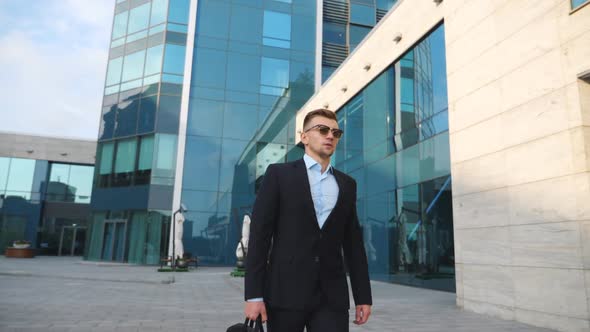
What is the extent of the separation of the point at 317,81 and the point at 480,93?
17661mm

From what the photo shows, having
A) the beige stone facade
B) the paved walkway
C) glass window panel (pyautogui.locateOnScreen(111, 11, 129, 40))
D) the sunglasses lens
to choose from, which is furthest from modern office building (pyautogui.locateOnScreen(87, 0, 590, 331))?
the sunglasses lens

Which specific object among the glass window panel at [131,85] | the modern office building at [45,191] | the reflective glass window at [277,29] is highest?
the reflective glass window at [277,29]

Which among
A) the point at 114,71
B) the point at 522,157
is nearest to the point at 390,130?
the point at 522,157

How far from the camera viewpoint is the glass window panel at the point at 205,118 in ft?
77.8

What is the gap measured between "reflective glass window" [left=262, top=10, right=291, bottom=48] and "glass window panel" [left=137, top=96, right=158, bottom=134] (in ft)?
24.5

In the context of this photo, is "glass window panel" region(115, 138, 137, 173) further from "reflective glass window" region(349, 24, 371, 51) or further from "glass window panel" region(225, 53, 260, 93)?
"reflective glass window" region(349, 24, 371, 51)

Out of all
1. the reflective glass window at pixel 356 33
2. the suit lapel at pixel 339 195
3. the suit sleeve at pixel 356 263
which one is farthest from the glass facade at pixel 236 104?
the suit lapel at pixel 339 195

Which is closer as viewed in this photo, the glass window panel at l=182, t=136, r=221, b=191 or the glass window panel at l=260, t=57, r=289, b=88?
the glass window panel at l=182, t=136, r=221, b=191

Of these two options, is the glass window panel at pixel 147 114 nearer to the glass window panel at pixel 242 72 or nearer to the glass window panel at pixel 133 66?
the glass window panel at pixel 133 66

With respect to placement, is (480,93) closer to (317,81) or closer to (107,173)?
(317,81)

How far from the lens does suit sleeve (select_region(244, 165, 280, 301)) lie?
2369 mm

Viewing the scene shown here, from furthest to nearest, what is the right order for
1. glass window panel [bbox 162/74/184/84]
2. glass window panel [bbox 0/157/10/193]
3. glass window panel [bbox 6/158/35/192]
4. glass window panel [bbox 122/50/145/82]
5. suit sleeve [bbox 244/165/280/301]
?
1. glass window panel [bbox 6/158/35/192]
2. glass window panel [bbox 0/157/10/193]
3. glass window panel [bbox 122/50/145/82]
4. glass window panel [bbox 162/74/184/84]
5. suit sleeve [bbox 244/165/280/301]

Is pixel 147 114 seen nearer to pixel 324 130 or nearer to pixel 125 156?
pixel 125 156

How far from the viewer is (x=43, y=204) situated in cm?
3288
